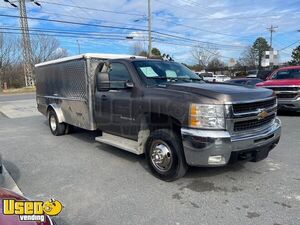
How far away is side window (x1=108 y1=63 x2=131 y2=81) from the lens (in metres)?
5.51

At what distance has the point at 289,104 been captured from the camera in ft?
35.1

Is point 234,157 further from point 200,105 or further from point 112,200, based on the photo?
point 112,200

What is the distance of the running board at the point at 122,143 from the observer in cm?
526

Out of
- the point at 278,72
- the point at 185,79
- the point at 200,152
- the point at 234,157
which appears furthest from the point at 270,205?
the point at 278,72

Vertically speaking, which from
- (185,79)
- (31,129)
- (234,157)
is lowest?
(31,129)

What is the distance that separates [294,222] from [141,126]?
270 cm

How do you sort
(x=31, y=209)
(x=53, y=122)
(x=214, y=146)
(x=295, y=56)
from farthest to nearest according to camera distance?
1. (x=295, y=56)
2. (x=53, y=122)
3. (x=214, y=146)
4. (x=31, y=209)

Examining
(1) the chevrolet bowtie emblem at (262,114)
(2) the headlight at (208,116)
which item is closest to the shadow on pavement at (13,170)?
A: (2) the headlight at (208,116)

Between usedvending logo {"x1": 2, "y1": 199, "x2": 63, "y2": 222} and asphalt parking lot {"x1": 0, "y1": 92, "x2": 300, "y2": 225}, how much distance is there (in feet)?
5.61

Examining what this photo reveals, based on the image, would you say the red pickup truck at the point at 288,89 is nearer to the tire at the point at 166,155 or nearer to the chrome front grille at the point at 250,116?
the chrome front grille at the point at 250,116

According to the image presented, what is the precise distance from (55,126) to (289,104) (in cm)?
789

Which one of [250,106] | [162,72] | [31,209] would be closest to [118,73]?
[162,72]

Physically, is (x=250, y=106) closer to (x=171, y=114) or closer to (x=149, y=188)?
(x=171, y=114)

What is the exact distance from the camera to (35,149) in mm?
7137
